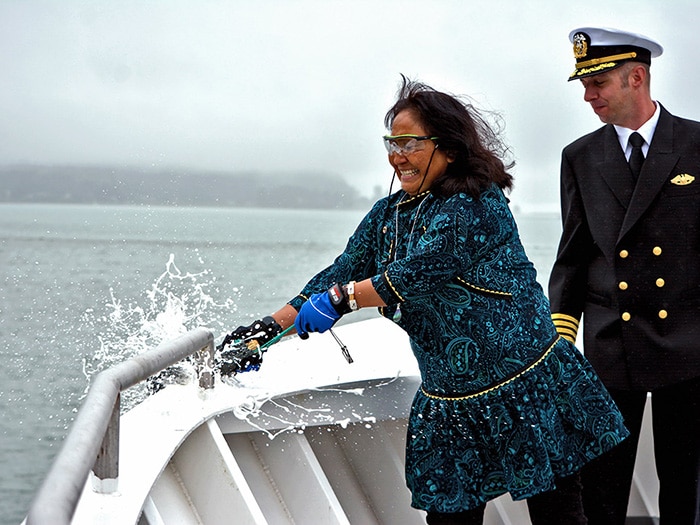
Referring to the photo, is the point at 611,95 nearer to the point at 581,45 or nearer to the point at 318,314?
the point at 581,45

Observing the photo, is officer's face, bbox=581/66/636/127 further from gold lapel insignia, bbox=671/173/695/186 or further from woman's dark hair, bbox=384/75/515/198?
woman's dark hair, bbox=384/75/515/198

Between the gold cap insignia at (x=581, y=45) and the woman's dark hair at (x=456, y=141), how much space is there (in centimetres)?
54

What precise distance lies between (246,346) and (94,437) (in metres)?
1.20


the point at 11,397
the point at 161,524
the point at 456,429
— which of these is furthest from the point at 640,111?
the point at 11,397

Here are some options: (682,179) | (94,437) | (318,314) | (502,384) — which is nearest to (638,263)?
(682,179)

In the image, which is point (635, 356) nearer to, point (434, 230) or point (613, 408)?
point (613, 408)

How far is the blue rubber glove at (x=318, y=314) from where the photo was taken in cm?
220

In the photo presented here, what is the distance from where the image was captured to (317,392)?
9.24 feet

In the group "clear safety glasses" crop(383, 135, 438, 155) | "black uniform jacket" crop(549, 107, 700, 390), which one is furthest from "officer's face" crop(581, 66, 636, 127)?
"clear safety glasses" crop(383, 135, 438, 155)

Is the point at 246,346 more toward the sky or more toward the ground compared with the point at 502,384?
more toward the sky

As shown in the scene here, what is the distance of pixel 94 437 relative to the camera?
1.25m

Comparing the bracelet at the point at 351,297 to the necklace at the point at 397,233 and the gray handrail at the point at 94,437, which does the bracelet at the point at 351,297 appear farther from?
the gray handrail at the point at 94,437

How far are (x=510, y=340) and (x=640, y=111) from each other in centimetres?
83

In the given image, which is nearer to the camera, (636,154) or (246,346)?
(246,346)
